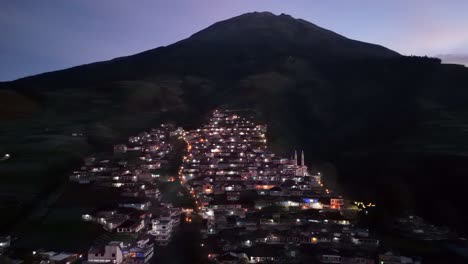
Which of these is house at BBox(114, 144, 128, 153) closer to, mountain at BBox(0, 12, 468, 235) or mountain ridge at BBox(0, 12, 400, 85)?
mountain at BBox(0, 12, 468, 235)

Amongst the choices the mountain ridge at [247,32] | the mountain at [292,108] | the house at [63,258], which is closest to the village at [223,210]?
the house at [63,258]

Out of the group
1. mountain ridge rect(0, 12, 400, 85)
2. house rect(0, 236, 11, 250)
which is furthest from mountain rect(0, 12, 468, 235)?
house rect(0, 236, 11, 250)

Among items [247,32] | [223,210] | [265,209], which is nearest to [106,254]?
[223,210]

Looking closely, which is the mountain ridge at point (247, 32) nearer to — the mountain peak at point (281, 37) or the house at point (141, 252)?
the mountain peak at point (281, 37)

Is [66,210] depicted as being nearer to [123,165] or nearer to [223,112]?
[123,165]

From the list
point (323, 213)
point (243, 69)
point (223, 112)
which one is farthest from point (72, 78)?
point (323, 213)
